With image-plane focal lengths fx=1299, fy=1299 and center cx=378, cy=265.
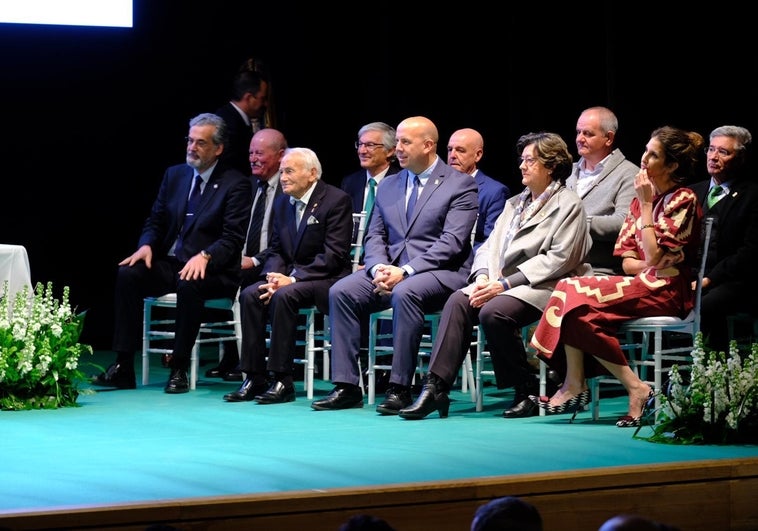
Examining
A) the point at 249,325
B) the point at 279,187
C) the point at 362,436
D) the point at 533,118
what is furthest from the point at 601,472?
the point at 533,118

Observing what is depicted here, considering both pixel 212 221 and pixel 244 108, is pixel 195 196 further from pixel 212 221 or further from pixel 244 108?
pixel 244 108

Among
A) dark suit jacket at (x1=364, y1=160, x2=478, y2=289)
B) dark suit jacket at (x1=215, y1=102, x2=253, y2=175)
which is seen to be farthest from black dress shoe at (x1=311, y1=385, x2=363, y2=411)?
dark suit jacket at (x1=215, y1=102, x2=253, y2=175)

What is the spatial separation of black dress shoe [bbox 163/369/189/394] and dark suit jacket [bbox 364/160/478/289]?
1.08 m

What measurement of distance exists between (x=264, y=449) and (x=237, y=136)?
3.47 metres

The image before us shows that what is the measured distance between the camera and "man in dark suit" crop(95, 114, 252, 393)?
20.0 ft

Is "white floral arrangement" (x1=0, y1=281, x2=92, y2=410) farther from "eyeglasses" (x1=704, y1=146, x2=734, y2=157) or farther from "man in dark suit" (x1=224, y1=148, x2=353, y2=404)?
"eyeglasses" (x1=704, y1=146, x2=734, y2=157)

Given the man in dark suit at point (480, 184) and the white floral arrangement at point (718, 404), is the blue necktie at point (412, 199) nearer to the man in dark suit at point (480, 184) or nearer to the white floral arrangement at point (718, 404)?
the man in dark suit at point (480, 184)

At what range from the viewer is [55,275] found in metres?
7.83

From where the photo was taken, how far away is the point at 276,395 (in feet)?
18.6

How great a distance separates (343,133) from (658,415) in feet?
12.5

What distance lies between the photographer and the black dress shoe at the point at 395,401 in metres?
5.27

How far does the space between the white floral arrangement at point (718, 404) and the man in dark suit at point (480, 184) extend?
1846 millimetres

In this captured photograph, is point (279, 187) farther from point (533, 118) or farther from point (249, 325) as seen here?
point (533, 118)

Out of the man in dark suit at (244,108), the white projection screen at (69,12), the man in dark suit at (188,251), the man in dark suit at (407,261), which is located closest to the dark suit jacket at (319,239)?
the man in dark suit at (407,261)
